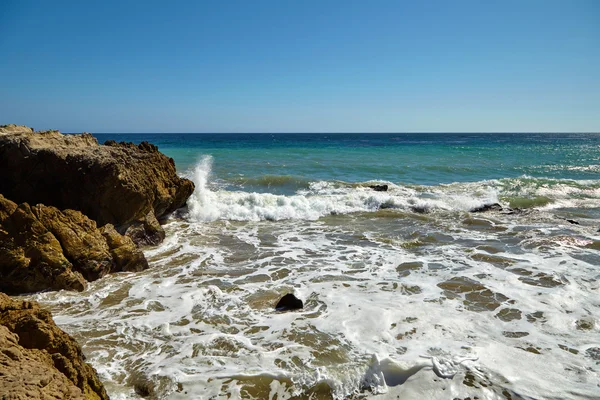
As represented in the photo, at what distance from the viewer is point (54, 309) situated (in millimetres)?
5281

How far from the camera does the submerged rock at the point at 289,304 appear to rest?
215 inches

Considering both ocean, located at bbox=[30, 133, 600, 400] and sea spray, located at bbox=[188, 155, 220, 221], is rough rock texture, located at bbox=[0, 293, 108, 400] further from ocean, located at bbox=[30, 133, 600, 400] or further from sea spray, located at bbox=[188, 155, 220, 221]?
sea spray, located at bbox=[188, 155, 220, 221]

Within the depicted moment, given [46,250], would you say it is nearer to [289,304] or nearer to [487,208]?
[289,304]

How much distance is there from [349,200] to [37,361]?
11641mm

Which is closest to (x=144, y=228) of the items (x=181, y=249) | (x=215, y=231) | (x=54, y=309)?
(x=181, y=249)

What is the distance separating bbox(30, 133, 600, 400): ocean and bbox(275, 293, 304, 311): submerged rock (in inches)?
7.1

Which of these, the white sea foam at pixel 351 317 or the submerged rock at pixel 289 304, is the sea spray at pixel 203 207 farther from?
the submerged rock at pixel 289 304

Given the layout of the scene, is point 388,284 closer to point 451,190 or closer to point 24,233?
point 24,233

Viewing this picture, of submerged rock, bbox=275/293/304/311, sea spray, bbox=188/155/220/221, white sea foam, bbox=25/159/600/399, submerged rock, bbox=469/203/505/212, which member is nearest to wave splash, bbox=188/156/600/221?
sea spray, bbox=188/155/220/221

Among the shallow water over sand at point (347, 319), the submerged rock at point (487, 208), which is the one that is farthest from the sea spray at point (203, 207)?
the submerged rock at point (487, 208)

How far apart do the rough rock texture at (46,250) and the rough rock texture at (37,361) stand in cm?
284

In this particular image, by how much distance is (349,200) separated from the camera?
44.9 feet

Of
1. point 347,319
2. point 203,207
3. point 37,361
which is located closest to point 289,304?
point 347,319

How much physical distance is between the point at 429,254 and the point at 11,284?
7387 mm
